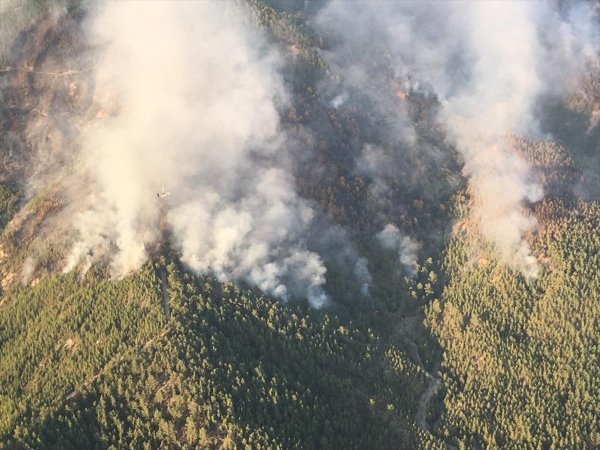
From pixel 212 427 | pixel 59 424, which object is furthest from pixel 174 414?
pixel 59 424

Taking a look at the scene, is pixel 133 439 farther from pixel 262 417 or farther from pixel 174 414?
pixel 262 417

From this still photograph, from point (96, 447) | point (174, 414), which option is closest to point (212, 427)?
point (174, 414)

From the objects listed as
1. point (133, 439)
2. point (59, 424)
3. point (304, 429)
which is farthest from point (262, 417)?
point (59, 424)

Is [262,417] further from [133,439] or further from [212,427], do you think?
[133,439]

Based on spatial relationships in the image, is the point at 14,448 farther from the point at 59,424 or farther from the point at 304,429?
the point at 304,429

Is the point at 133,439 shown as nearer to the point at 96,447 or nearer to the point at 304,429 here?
the point at 96,447

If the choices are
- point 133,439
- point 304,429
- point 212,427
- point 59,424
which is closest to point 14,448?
point 59,424
